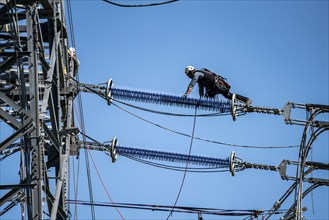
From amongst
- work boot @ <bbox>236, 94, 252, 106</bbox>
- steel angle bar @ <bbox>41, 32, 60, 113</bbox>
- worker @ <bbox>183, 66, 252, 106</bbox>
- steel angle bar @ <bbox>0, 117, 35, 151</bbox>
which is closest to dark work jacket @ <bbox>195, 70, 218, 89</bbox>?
worker @ <bbox>183, 66, 252, 106</bbox>

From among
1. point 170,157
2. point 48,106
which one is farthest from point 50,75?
point 170,157

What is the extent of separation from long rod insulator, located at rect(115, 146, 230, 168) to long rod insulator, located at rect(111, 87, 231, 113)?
1.30m

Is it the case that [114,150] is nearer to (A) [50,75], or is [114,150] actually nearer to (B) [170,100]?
(B) [170,100]

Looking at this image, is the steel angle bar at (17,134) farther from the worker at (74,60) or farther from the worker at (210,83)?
the worker at (210,83)

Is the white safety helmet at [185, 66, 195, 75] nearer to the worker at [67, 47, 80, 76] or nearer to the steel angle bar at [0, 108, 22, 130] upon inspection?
the worker at [67, 47, 80, 76]

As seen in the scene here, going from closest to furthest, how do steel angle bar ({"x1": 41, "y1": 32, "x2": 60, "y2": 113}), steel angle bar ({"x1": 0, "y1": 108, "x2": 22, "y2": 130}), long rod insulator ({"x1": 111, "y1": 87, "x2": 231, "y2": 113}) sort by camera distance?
1. steel angle bar ({"x1": 0, "y1": 108, "x2": 22, "y2": 130})
2. steel angle bar ({"x1": 41, "y1": 32, "x2": 60, "y2": 113})
3. long rod insulator ({"x1": 111, "y1": 87, "x2": 231, "y2": 113})

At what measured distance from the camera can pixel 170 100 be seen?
25.6 metres

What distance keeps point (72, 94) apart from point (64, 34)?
1.50 m

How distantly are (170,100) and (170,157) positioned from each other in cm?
161

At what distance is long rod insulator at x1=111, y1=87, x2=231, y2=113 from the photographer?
25625 mm

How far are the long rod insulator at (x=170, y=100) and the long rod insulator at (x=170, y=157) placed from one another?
51.4 inches

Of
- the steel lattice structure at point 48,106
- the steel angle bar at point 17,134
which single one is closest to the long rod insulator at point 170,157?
the steel lattice structure at point 48,106

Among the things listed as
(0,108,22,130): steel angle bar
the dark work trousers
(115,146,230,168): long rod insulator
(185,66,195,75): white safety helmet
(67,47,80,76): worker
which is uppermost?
(67,47,80,76): worker

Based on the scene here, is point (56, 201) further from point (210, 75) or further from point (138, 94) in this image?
point (210, 75)
